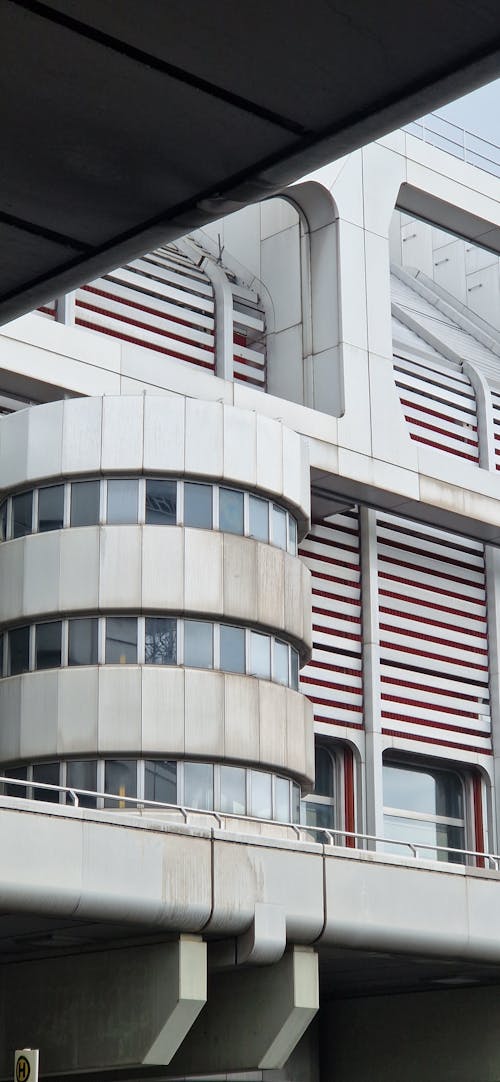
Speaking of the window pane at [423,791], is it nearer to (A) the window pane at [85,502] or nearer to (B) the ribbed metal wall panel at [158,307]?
(B) the ribbed metal wall panel at [158,307]

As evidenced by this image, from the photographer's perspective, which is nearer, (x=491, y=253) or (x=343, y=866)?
(x=343, y=866)

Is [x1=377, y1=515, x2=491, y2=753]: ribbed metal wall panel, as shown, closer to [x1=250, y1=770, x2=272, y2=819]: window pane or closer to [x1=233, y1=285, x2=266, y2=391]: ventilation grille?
[x1=233, y1=285, x2=266, y2=391]: ventilation grille

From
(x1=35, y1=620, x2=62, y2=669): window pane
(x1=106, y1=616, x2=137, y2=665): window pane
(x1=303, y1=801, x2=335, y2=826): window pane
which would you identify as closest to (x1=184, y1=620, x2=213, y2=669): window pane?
(x1=106, y1=616, x2=137, y2=665): window pane

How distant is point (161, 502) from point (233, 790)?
213 inches

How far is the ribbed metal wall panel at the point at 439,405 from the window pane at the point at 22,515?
517 inches

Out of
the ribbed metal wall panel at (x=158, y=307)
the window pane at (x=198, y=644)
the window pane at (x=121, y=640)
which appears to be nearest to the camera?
the window pane at (x=121, y=640)

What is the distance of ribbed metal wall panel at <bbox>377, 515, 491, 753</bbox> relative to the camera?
126ft

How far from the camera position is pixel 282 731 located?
29.9 m

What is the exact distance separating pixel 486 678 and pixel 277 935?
18.3m

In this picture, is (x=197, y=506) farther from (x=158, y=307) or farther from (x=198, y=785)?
(x=158, y=307)

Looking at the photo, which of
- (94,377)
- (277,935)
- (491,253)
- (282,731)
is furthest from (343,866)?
(491,253)

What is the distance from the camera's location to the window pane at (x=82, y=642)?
2861 cm

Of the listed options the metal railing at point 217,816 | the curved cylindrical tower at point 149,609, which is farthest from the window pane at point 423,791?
the curved cylindrical tower at point 149,609

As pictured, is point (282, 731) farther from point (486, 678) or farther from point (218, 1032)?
point (486, 678)
